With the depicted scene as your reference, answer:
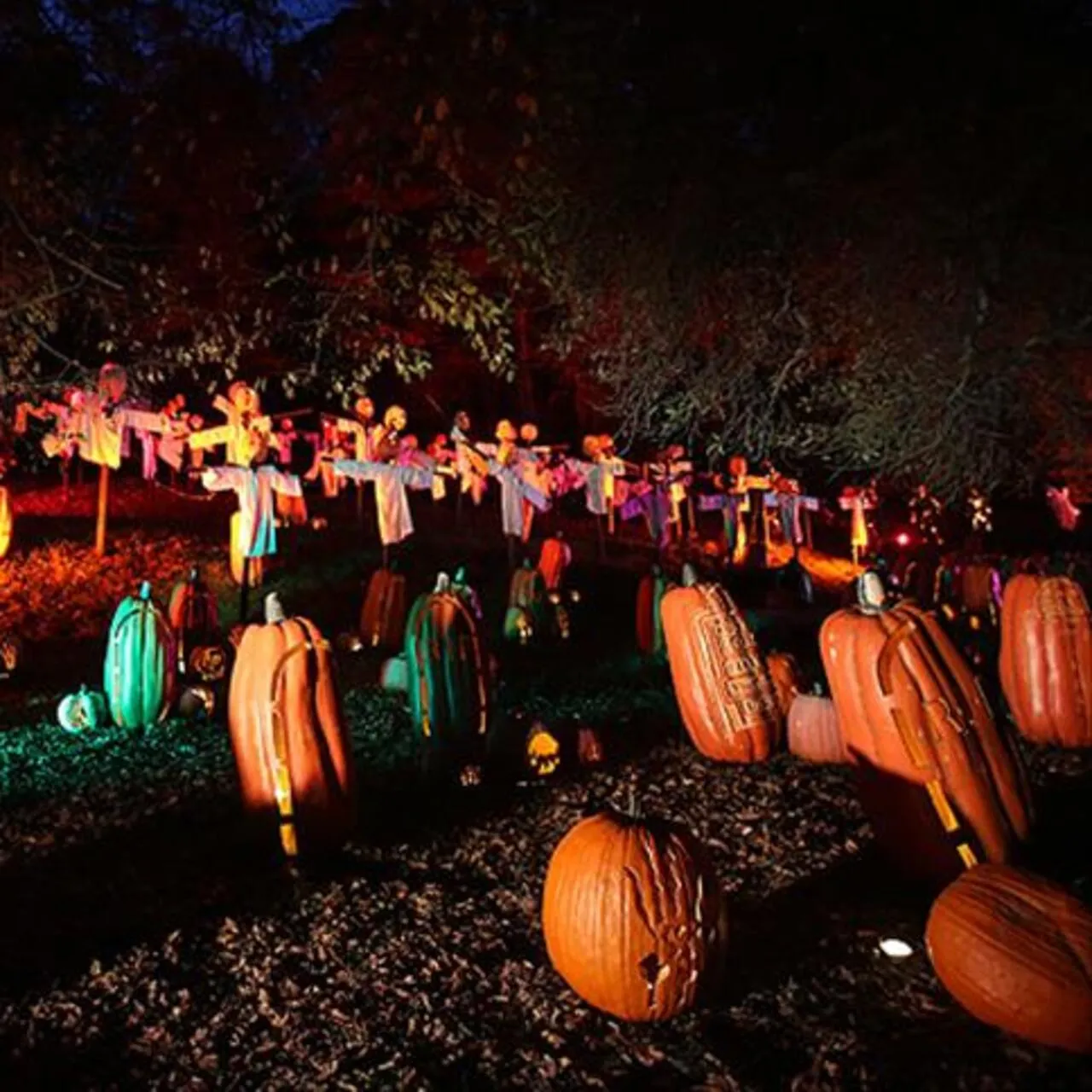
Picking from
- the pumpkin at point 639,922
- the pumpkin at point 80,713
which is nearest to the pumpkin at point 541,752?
the pumpkin at point 639,922

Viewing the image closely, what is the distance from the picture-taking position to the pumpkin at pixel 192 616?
9.84 metres

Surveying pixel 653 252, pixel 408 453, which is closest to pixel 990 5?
pixel 653 252

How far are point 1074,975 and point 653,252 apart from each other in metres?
4.96

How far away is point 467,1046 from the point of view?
3.15 metres

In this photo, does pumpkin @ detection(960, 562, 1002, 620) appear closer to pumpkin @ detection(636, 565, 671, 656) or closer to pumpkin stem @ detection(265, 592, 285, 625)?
pumpkin @ detection(636, 565, 671, 656)

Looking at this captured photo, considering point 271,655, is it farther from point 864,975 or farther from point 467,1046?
point 864,975

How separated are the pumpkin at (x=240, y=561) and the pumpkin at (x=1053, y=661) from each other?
825 centimetres

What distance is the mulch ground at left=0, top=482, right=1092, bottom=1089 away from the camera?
9.95 feet

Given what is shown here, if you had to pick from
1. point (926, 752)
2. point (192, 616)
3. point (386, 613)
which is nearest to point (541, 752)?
point (926, 752)

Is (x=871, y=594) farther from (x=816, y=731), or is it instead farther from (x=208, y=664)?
(x=208, y=664)

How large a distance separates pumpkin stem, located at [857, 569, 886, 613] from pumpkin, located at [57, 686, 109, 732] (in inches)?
254

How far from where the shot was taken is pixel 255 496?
36.7ft

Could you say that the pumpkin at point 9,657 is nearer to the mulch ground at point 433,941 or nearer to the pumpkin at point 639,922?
the mulch ground at point 433,941

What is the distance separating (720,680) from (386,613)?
20.7 ft
